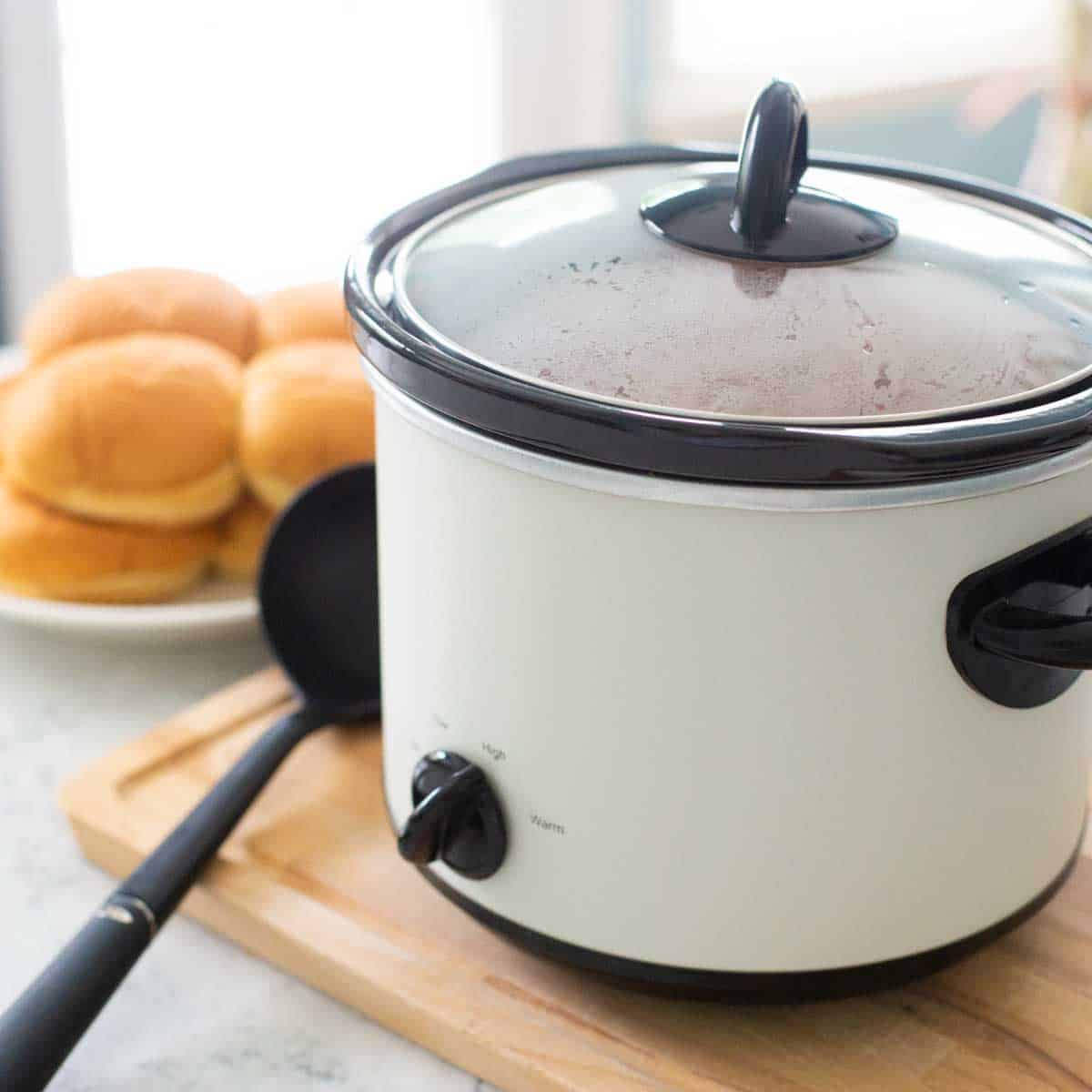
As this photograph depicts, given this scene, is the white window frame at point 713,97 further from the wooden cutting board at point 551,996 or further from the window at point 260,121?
the wooden cutting board at point 551,996

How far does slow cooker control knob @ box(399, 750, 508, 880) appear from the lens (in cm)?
45

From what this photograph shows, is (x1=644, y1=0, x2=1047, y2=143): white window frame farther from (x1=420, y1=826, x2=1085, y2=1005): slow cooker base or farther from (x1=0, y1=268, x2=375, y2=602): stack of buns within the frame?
(x1=420, y1=826, x2=1085, y2=1005): slow cooker base

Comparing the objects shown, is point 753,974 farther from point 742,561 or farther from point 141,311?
point 141,311

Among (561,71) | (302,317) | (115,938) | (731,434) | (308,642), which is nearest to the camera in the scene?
(731,434)

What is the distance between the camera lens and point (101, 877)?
596mm

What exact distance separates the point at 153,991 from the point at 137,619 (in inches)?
9.0

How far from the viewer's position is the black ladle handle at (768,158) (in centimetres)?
43

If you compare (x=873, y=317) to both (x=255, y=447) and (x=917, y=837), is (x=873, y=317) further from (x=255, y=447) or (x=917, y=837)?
(x=255, y=447)

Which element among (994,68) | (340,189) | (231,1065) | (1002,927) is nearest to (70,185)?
(340,189)

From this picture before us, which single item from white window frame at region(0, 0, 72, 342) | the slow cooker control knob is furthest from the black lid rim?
Answer: white window frame at region(0, 0, 72, 342)

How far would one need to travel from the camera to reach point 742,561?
1.26ft

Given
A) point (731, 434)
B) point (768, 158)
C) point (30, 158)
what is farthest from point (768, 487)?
point (30, 158)

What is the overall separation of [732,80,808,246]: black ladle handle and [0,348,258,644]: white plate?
36 cm

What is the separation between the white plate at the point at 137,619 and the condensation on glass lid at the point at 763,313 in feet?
0.96
